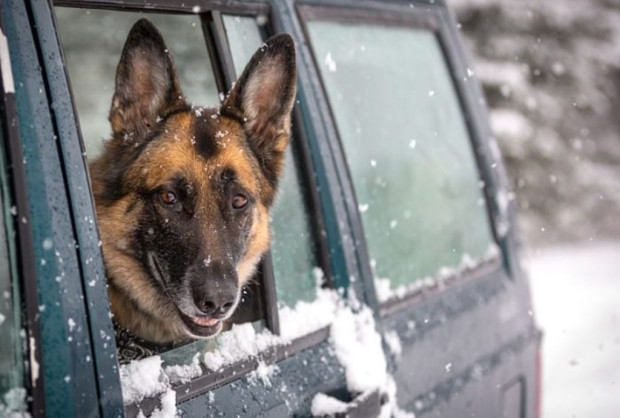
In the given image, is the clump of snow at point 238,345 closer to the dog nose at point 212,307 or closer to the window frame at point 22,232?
the dog nose at point 212,307

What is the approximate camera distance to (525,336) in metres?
3.84

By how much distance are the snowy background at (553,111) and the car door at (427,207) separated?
8.68 meters

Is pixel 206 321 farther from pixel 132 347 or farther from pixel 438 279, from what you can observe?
pixel 438 279

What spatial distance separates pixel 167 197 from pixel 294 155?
49cm

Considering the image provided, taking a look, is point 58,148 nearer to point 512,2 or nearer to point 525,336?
point 525,336

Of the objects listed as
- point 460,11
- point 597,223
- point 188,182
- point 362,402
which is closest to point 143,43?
point 188,182

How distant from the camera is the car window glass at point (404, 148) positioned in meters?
3.04

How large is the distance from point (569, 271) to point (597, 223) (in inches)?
160

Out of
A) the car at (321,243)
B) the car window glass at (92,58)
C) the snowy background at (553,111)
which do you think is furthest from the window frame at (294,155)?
the snowy background at (553,111)

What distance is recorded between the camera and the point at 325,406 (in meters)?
2.34

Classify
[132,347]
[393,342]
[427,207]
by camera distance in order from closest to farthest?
[132,347]
[393,342]
[427,207]

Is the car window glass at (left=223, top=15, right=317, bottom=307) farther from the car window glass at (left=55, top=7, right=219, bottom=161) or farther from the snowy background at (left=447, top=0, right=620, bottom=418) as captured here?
the snowy background at (left=447, top=0, right=620, bottom=418)

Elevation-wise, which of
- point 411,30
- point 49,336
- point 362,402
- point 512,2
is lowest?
point 362,402

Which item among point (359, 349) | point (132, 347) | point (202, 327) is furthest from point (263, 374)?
point (359, 349)
